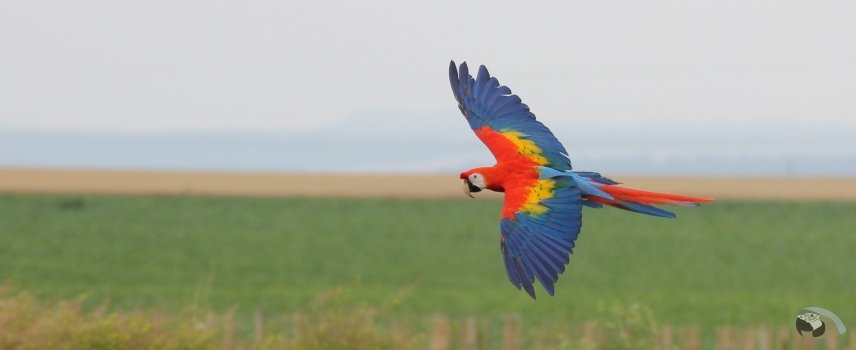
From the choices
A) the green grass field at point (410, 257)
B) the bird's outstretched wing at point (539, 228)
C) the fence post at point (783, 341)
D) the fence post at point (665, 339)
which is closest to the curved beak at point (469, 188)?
the bird's outstretched wing at point (539, 228)

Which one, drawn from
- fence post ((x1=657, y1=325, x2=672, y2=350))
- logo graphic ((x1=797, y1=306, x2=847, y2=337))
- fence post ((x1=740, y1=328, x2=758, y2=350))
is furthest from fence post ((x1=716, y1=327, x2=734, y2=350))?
logo graphic ((x1=797, y1=306, x2=847, y2=337))

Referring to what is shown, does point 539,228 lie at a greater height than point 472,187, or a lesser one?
lesser

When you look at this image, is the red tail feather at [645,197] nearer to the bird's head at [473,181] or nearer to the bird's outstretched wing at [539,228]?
the bird's outstretched wing at [539,228]

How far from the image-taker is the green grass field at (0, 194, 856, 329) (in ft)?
63.6

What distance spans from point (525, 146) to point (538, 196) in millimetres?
386

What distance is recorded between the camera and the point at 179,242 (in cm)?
2756

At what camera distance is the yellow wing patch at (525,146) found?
3996mm

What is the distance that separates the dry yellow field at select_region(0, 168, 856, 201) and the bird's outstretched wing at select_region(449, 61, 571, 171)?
104 ft

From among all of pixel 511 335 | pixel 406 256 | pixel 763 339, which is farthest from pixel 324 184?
pixel 763 339

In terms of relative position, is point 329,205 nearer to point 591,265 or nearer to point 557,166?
point 591,265

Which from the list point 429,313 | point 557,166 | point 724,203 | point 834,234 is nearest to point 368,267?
point 429,313

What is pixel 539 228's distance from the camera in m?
3.70

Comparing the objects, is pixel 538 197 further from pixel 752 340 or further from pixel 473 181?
pixel 752 340

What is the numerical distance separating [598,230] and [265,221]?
26.8ft
